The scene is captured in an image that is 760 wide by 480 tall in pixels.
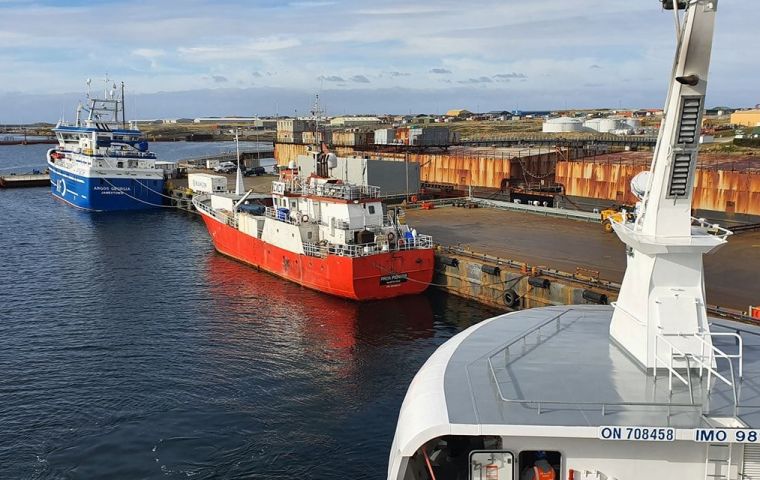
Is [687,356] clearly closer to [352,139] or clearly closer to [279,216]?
[279,216]

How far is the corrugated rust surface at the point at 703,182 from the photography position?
5066cm

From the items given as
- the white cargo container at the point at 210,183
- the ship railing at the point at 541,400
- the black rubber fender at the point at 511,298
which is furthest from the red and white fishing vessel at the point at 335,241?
the white cargo container at the point at 210,183

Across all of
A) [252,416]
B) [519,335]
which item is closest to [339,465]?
[252,416]

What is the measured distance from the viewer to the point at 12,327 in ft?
114

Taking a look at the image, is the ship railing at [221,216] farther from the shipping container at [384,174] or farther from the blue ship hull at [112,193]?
the blue ship hull at [112,193]

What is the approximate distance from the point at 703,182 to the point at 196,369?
43.1 meters

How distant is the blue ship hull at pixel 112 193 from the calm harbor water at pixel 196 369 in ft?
88.5

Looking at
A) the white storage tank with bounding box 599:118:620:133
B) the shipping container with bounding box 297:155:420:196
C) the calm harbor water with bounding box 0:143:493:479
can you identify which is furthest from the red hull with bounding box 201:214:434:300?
the white storage tank with bounding box 599:118:620:133

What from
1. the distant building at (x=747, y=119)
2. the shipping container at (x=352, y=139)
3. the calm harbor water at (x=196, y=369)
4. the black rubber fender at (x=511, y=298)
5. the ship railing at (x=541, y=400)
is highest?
the distant building at (x=747, y=119)

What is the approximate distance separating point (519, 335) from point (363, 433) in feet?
28.7

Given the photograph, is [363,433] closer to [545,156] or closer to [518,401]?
[518,401]

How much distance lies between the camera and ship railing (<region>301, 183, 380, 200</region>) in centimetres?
4147

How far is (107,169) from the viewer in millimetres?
78688

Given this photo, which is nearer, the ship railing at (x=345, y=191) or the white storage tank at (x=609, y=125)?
the ship railing at (x=345, y=191)
